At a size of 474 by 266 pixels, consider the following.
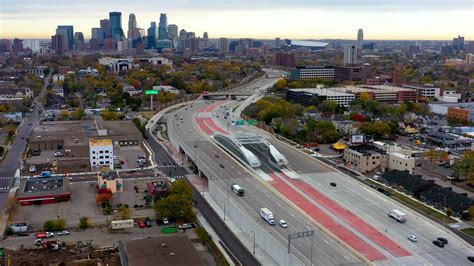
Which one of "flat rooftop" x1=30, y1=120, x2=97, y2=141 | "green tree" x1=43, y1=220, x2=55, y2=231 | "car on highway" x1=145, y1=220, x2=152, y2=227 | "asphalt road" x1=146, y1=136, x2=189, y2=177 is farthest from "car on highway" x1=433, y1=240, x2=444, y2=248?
"flat rooftop" x1=30, y1=120, x2=97, y2=141

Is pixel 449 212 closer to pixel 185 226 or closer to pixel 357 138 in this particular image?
pixel 185 226

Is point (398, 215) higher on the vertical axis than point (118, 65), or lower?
lower

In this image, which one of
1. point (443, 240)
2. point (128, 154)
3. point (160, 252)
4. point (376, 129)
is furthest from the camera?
point (376, 129)

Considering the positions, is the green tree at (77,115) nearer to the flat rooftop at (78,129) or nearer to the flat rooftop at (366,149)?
the flat rooftop at (78,129)

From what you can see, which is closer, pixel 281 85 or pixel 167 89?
pixel 167 89

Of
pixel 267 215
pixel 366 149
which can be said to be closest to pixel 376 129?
pixel 366 149

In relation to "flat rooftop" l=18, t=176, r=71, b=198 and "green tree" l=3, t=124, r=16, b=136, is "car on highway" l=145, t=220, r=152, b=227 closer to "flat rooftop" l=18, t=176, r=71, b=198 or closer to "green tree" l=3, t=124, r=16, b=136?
"flat rooftop" l=18, t=176, r=71, b=198
